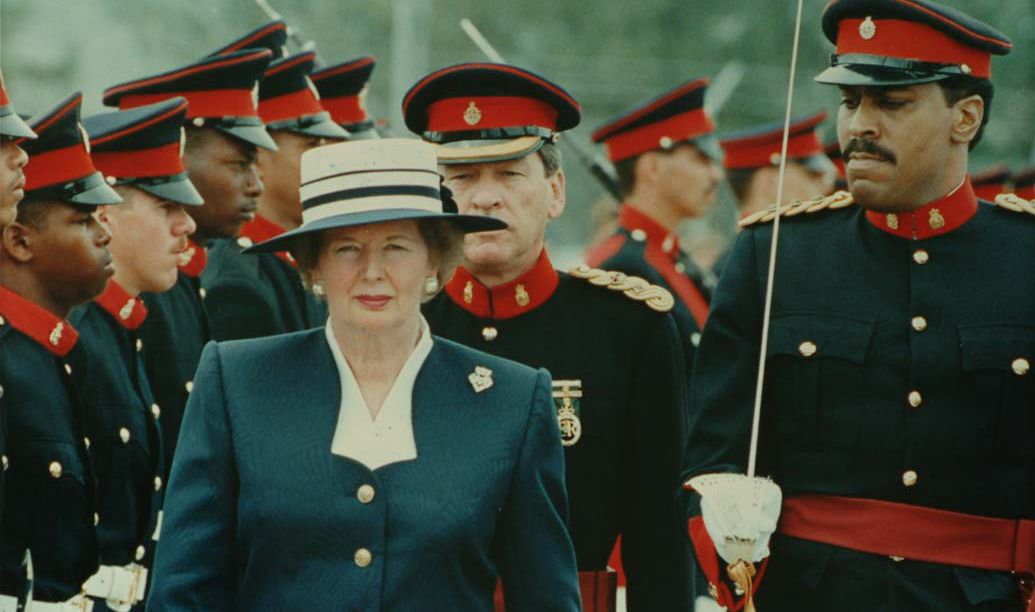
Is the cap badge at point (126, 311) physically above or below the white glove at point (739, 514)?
above

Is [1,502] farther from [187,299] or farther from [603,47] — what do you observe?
[603,47]

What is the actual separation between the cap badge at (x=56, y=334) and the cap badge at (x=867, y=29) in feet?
7.66

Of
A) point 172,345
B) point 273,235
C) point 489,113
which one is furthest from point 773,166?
point 489,113

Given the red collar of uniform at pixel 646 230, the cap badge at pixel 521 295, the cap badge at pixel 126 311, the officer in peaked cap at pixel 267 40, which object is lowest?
Answer: the cap badge at pixel 126 311

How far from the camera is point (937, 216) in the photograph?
5.38 meters

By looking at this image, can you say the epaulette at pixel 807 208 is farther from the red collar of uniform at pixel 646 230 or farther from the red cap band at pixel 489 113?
the red collar of uniform at pixel 646 230

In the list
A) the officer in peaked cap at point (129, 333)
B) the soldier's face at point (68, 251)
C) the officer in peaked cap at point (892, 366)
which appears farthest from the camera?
the officer in peaked cap at point (129, 333)

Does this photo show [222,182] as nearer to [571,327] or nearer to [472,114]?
[472,114]

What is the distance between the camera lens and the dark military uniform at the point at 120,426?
5.97m

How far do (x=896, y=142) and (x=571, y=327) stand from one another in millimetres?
1190

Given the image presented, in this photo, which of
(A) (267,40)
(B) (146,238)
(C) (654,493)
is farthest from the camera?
(A) (267,40)

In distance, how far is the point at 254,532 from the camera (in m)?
4.36

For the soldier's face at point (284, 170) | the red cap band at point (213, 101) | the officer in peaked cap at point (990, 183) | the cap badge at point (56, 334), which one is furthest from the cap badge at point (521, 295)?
the officer in peaked cap at point (990, 183)

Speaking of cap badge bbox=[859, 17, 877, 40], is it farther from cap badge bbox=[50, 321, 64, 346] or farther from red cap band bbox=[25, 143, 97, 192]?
cap badge bbox=[50, 321, 64, 346]
